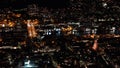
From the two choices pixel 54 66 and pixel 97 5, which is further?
pixel 97 5

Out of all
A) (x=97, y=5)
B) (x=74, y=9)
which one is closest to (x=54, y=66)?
(x=74, y=9)

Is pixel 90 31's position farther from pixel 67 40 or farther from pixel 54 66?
pixel 54 66

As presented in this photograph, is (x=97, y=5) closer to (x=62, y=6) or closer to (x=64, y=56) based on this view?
(x=62, y=6)

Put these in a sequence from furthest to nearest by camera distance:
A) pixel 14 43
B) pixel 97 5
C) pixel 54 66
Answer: pixel 97 5 → pixel 14 43 → pixel 54 66

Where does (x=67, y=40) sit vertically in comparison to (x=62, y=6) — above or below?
below

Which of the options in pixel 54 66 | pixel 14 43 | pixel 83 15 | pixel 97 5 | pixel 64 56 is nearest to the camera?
pixel 54 66

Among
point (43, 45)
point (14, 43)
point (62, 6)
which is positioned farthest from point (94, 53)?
point (62, 6)
